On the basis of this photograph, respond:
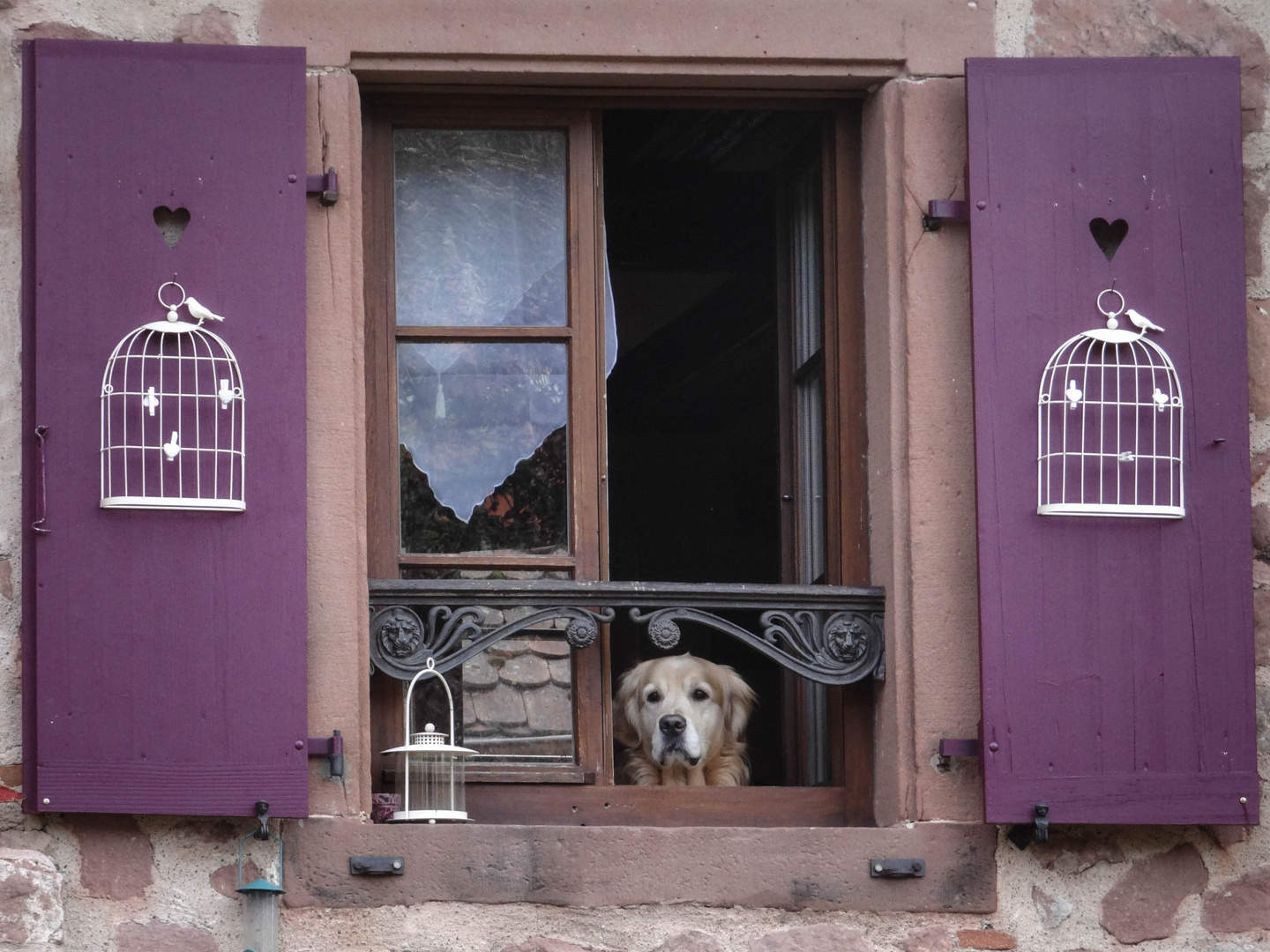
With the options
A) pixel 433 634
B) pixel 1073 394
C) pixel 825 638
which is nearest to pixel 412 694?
pixel 433 634

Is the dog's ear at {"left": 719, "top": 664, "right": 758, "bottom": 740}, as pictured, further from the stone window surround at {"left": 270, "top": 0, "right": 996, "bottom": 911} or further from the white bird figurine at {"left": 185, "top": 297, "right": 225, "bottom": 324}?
the white bird figurine at {"left": 185, "top": 297, "right": 225, "bottom": 324}

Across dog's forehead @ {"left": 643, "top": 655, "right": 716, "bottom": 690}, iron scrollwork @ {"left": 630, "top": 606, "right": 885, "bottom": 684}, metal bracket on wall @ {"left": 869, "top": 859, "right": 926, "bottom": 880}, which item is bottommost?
metal bracket on wall @ {"left": 869, "top": 859, "right": 926, "bottom": 880}

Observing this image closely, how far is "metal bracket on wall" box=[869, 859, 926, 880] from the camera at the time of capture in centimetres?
365

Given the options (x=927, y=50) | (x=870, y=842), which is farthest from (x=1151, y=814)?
(x=927, y=50)

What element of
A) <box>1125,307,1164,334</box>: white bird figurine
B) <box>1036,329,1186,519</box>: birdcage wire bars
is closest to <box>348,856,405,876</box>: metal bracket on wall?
<box>1036,329,1186,519</box>: birdcage wire bars

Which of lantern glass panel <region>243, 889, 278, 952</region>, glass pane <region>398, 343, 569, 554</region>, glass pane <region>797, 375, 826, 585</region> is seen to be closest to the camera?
lantern glass panel <region>243, 889, 278, 952</region>

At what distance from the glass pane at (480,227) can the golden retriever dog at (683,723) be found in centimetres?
105

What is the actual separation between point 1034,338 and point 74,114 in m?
1.93

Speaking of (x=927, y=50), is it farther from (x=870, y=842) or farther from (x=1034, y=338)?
(x=870, y=842)

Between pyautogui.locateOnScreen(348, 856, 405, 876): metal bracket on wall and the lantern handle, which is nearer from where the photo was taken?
pyautogui.locateOnScreen(348, 856, 405, 876): metal bracket on wall

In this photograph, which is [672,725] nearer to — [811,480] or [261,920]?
[811,480]

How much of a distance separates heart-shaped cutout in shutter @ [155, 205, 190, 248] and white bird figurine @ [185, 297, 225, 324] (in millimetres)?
155

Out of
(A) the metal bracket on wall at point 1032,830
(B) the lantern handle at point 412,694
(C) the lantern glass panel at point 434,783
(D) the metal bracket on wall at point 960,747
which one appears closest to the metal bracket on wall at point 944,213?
(D) the metal bracket on wall at point 960,747

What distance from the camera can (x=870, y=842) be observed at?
3674mm
